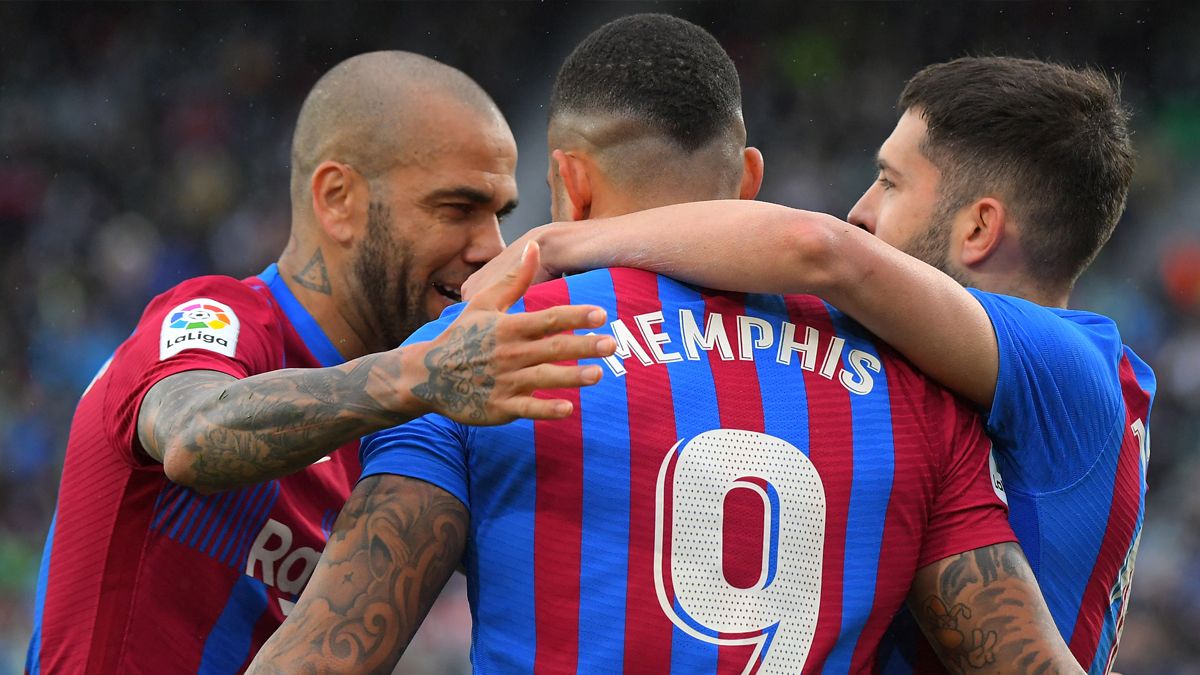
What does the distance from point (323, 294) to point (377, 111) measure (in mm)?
594

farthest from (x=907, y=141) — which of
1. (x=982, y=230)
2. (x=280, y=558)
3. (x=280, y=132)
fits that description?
(x=280, y=132)

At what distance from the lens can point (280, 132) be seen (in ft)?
43.9

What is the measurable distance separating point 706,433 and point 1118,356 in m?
1.12

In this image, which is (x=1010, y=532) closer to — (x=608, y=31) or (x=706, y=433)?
(x=706, y=433)

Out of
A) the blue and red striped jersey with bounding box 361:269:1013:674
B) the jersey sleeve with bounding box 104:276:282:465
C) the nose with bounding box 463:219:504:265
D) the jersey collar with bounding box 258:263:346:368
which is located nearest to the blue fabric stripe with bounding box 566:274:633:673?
the blue and red striped jersey with bounding box 361:269:1013:674

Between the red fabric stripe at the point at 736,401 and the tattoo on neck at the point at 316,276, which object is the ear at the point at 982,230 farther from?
the tattoo on neck at the point at 316,276

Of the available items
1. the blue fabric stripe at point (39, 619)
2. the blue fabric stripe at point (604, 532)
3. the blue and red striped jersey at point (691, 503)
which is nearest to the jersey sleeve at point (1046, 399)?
the blue and red striped jersey at point (691, 503)

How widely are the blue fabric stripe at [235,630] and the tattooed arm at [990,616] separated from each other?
1673mm

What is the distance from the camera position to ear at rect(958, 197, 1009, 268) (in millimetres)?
3169

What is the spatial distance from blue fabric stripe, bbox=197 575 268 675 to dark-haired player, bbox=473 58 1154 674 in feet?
3.73

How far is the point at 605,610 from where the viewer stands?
7.79ft

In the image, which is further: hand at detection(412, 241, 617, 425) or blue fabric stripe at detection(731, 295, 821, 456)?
blue fabric stripe at detection(731, 295, 821, 456)

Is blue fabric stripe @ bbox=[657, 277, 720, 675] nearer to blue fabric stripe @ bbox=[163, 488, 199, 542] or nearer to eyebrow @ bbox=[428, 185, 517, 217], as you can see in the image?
blue fabric stripe @ bbox=[163, 488, 199, 542]

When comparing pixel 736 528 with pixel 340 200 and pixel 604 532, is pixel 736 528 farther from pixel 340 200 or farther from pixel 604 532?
pixel 340 200
